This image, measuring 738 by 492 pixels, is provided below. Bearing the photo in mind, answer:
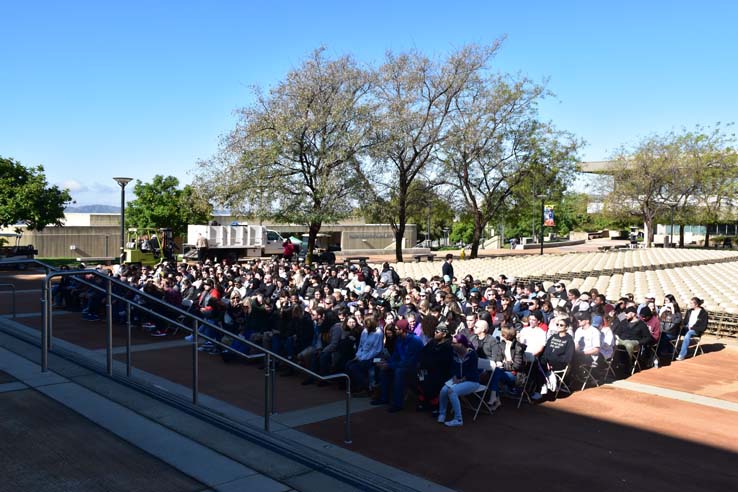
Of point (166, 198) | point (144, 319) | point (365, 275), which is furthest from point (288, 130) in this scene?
point (166, 198)

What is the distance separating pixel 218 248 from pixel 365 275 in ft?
72.1

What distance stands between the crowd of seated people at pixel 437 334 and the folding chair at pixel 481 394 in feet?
0.19

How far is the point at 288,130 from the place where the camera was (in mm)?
29734

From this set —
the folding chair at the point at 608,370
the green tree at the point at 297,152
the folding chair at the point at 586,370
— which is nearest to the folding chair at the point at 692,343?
the folding chair at the point at 608,370

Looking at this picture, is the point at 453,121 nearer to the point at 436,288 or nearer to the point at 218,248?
the point at 218,248

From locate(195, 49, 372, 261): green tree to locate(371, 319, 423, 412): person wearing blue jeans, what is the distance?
21.4m

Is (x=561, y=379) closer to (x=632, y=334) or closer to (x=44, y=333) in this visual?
(x=632, y=334)

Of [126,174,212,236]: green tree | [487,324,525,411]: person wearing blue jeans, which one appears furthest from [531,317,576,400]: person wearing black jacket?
[126,174,212,236]: green tree

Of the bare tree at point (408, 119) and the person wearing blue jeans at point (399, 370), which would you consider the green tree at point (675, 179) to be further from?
the person wearing blue jeans at point (399, 370)

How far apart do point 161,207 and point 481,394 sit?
44.0 m

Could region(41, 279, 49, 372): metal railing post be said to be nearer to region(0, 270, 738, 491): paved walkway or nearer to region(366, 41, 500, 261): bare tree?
region(0, 270, 738, 491): paved walkway

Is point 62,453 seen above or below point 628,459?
above

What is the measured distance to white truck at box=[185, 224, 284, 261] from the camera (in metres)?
40.0

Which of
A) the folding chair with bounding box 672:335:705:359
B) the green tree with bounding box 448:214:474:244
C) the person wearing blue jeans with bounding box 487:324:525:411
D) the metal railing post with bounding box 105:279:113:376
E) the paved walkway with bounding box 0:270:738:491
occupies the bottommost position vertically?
the paved walkway with bounding box 0:270:738:491
